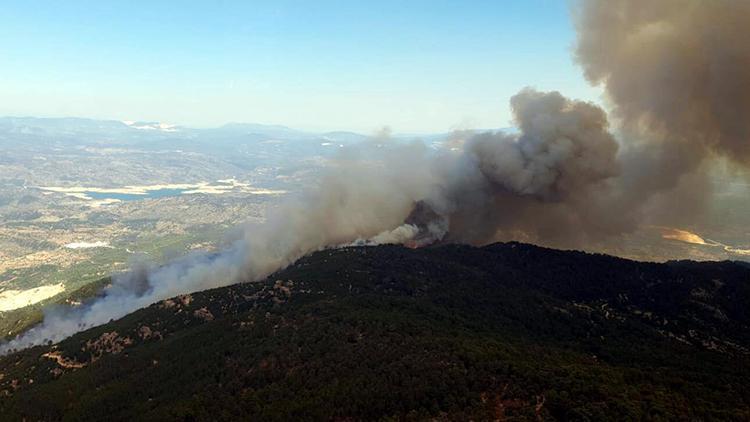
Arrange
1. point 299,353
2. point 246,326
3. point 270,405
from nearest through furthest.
→ point 270,405, point 299,353, point 246,326

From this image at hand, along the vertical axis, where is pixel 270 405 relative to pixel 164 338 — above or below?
above

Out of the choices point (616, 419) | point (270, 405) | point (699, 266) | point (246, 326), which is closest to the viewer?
point (616, 419)

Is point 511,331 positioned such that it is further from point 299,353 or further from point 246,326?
point 246,326

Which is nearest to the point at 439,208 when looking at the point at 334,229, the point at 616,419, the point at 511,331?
the point at 334,229

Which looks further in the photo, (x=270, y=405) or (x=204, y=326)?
(x=204, y=326)

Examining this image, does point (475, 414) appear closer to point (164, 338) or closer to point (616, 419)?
point (616, 419)

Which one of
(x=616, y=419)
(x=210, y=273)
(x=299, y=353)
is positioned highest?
(x=616, y=419)
